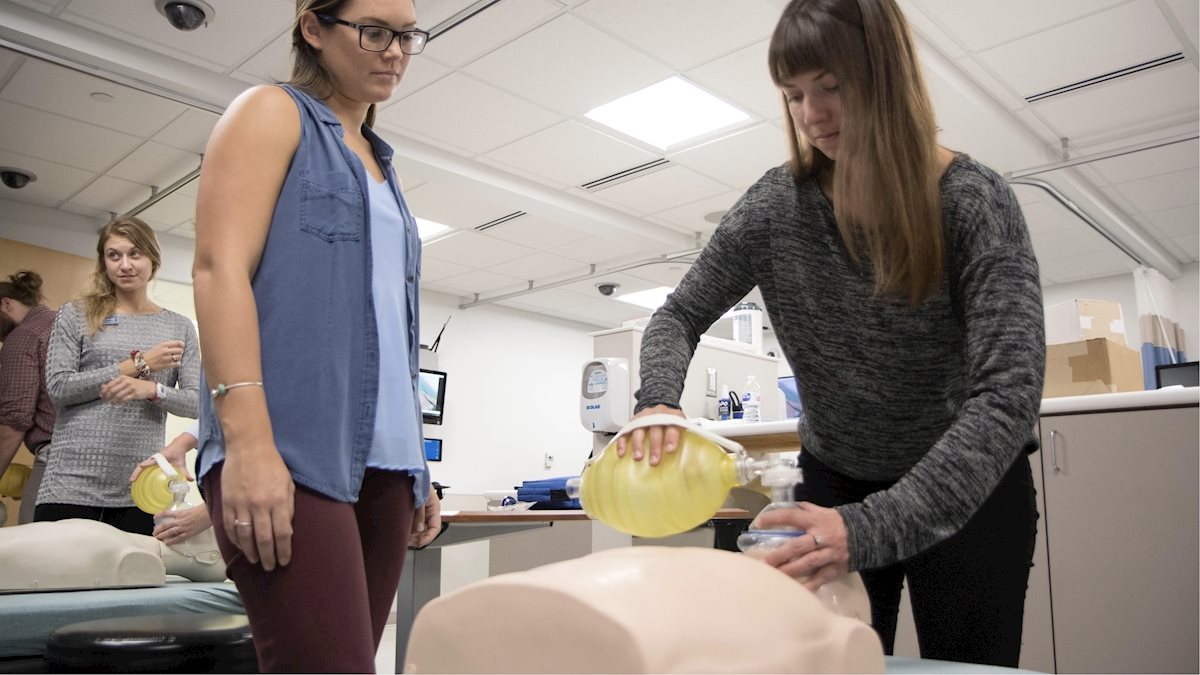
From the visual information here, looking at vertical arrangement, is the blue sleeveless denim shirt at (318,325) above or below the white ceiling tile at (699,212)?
below

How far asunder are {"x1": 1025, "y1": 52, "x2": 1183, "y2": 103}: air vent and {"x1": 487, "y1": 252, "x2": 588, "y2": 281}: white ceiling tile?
3.72 meters

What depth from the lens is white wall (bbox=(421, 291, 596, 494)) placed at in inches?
329

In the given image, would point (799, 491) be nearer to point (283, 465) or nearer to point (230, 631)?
point (283, 465)

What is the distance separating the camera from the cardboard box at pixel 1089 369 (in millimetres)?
2877

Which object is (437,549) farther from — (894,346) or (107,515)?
(894,346)

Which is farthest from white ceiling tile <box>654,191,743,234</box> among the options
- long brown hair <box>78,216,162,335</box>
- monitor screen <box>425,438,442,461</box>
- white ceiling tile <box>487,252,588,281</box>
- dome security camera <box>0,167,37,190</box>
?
dome security camera <box>0,167,37,190</box>

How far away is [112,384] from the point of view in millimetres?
2268

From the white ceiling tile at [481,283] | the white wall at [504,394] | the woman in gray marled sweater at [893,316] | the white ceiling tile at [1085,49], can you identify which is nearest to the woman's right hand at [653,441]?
the woman in gray marled sweater at [893,316]

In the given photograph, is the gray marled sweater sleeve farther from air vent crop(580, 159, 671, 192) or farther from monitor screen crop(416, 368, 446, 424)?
monitor screen crop(416, 368, 446, 424)

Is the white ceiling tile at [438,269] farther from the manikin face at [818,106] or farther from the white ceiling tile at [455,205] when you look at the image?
the manikin face at [818,106]

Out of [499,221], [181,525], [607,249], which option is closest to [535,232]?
[499,221]

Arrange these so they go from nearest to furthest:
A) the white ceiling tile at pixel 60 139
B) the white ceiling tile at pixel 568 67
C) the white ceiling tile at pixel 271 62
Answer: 1. the white ceiling tile at pixel 568 67
2. the white ceiling tile at pixel 271 62
3. the white ceiling tile at pixel 60 139

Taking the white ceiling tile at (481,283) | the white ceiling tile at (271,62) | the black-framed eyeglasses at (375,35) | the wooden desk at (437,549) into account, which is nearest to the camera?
Result: the black-framed eyeglasses at (375,35)

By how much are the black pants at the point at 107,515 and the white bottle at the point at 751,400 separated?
228cm
